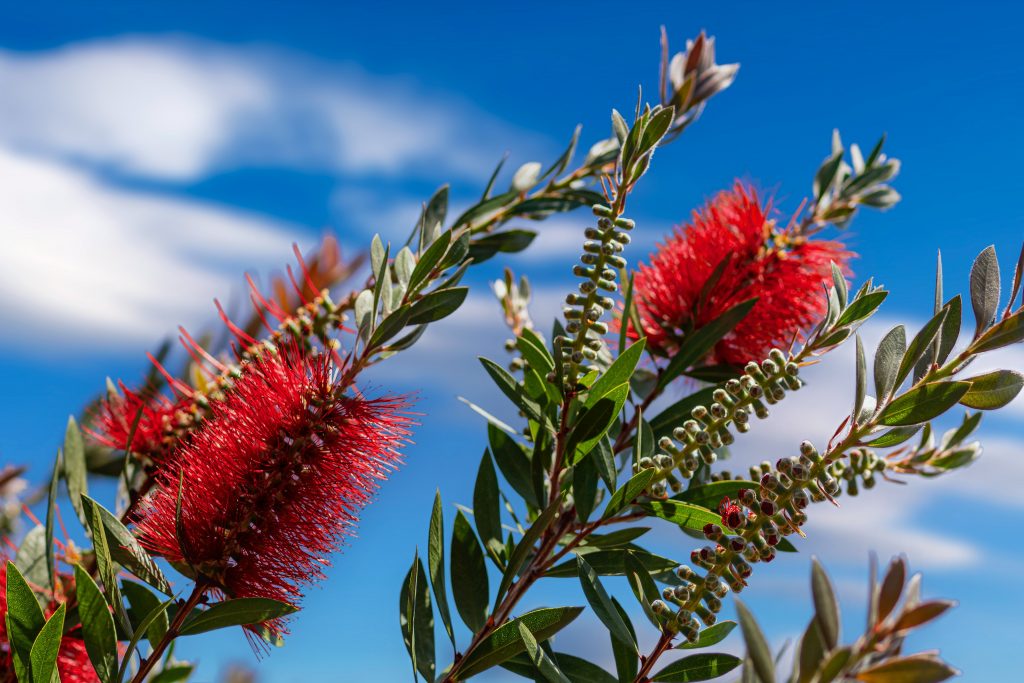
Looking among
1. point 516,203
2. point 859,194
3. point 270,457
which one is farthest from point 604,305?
point 859,194

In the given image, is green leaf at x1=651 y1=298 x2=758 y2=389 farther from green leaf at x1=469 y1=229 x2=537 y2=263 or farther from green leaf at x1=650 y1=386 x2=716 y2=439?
green leaf at x1=469 y1=229 x2=537 y2=263

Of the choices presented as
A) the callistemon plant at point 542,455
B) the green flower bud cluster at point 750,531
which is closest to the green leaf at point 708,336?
the callistemon plant at point 542,455

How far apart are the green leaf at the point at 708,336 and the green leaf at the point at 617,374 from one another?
0.68ft

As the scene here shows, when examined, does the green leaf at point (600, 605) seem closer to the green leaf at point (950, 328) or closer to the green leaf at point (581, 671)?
the green leaf at point (581, 671)

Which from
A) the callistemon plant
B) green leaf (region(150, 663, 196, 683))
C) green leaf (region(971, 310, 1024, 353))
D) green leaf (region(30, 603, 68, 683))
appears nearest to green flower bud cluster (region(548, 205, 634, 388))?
the callistemon plant

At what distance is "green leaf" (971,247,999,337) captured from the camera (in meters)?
0.70

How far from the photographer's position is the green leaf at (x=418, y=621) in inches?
31.2

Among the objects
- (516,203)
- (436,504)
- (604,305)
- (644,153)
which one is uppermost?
(516,203)

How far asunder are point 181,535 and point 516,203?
61 centimetres

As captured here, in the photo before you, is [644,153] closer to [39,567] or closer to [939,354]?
[939,354]

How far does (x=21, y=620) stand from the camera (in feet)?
2.51

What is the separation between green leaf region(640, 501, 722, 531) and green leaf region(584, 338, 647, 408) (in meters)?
0.11

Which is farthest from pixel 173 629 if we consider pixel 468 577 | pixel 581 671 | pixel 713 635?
pixel 713 635

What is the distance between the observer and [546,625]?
0.74 meters
